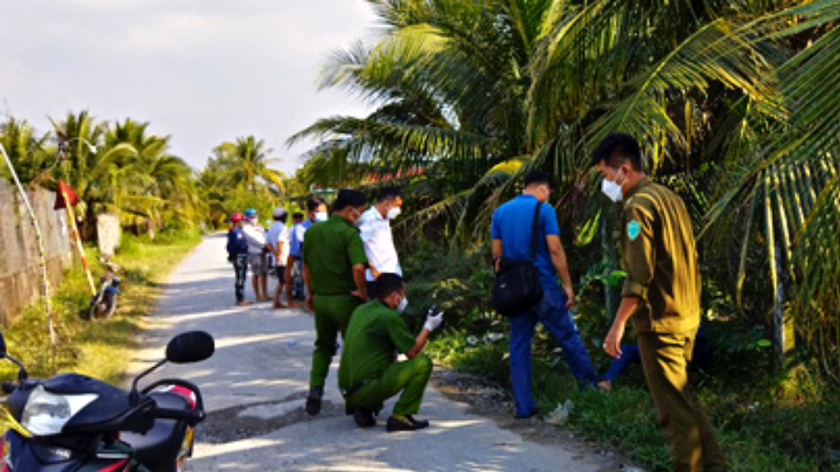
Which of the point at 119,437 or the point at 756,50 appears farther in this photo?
the point at 756,50

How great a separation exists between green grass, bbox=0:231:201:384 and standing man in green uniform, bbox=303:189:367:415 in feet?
9.27

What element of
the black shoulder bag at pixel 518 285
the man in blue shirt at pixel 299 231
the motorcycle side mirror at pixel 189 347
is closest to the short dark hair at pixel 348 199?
the man in blue shirt at pixel 299 231

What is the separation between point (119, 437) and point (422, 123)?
10942 millimetres

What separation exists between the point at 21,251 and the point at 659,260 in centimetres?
1149

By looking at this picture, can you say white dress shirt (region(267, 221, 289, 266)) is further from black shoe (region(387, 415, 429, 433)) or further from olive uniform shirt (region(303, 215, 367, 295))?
black shoe (region(387, 415, 429, 433))

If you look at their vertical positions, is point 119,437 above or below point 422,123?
below

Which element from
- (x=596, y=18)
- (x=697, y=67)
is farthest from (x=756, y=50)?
(x=596, y=18)

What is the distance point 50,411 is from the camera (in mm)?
2553

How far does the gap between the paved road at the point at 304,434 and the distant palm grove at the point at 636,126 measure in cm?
186

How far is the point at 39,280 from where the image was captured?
1409cm

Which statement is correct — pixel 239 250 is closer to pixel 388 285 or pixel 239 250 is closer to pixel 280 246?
pixel 280 246

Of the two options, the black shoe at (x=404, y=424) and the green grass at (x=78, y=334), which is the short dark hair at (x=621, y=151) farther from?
the green grass at (x=78, y=334)

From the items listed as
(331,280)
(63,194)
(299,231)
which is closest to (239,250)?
(299,231)

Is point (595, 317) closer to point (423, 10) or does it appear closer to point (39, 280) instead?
point (423, 10)
